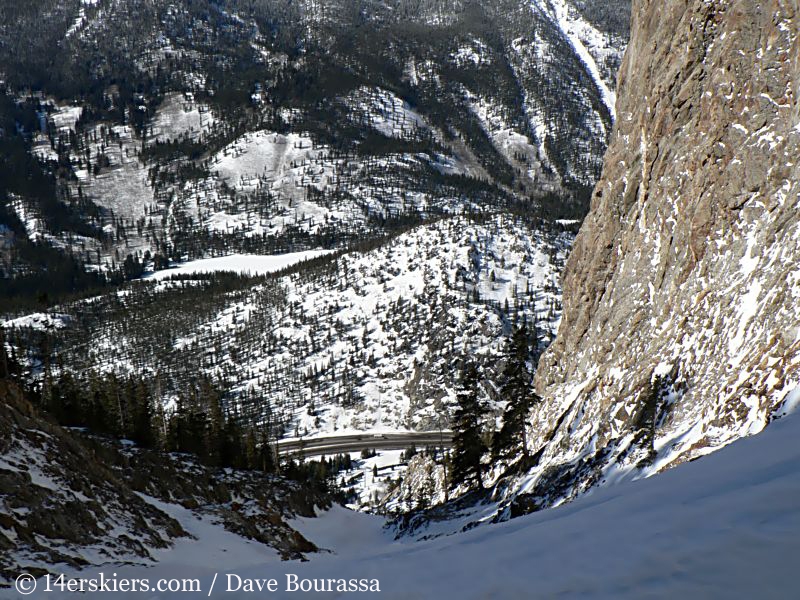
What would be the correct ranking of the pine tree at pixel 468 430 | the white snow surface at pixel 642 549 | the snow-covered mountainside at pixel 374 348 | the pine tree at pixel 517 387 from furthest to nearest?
the snow-covered mountainside at pixel 374 348 < the pine tree at pixel 468 430 < the pine tree at pixel 517 387 < the white snow surface at pixel 642 549

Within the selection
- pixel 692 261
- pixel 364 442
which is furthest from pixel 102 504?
pixel 364 442

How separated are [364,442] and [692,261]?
110m

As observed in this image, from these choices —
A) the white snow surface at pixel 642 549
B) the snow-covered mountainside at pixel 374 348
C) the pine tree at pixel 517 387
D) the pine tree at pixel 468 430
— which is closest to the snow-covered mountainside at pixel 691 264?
the pine tree at pixel 517 387

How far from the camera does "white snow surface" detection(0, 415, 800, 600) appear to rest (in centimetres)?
513

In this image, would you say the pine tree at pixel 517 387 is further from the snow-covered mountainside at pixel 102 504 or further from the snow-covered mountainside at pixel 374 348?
the snow-covered mountainside at pixel 374 348

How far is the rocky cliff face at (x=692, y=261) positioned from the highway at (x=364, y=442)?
84.9 m

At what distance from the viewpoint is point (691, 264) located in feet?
106

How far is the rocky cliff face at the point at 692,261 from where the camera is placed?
23.0m

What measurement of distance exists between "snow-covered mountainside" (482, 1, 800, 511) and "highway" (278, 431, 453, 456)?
3340 inches

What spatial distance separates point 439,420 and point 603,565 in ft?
454

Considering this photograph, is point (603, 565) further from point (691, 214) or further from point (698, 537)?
point (691, 214)

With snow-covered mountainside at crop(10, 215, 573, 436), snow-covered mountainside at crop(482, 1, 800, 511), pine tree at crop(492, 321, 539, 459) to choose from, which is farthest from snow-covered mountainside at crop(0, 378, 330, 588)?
snow-covered mountainside at crop(10, 215, 573, 436)

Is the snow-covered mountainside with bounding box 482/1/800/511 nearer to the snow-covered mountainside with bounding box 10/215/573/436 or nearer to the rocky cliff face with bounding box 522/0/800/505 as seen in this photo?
the rocky cliff face with bounding box 522/0/800/505

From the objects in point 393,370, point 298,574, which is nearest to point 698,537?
point 298,574
